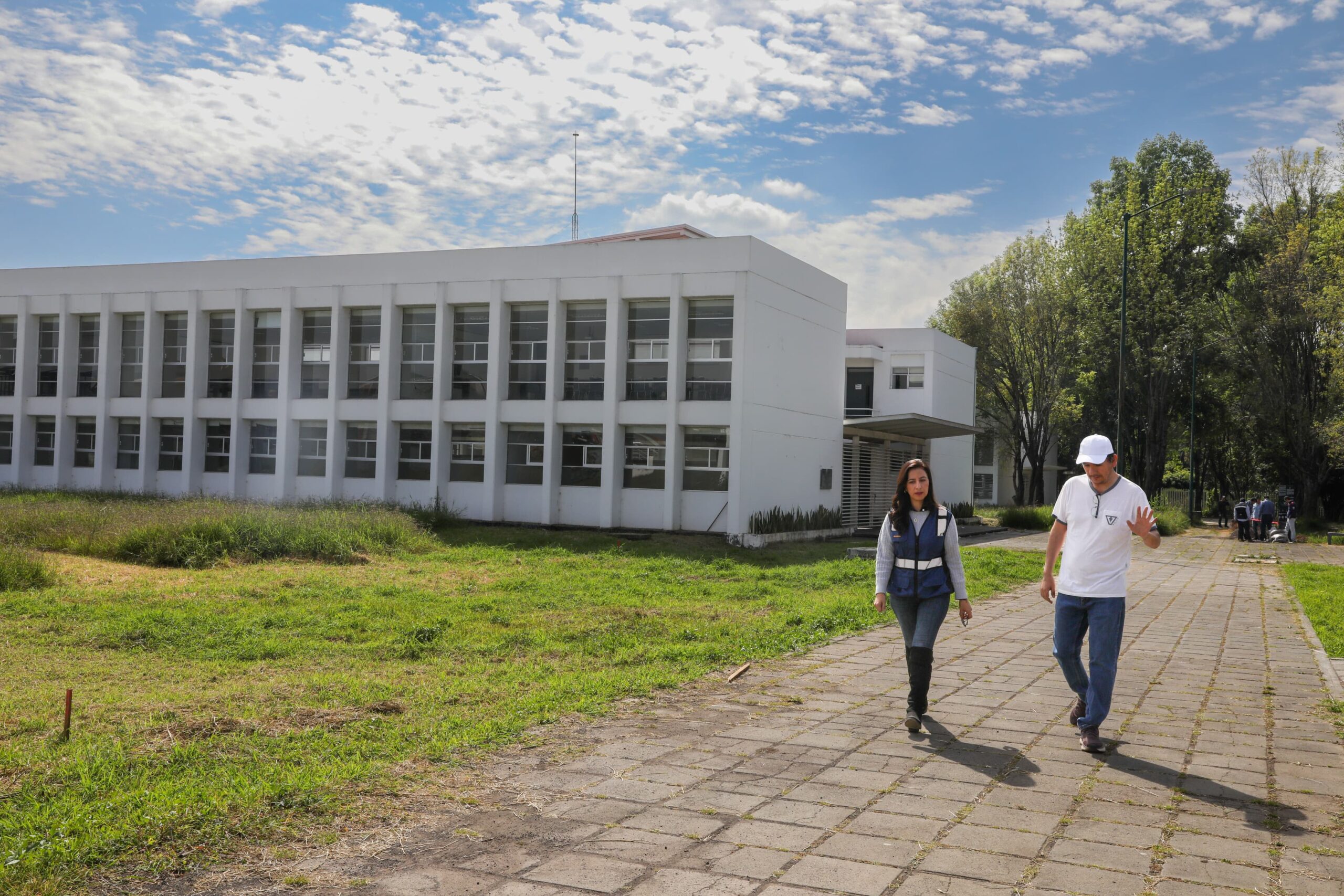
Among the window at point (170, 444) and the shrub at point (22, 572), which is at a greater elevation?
the window at point (170, 444)

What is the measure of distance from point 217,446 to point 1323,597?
29809 mm

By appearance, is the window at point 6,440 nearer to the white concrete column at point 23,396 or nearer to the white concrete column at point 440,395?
the white concrete column at point 23,396

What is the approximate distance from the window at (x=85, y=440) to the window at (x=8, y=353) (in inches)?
108

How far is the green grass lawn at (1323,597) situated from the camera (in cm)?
1249

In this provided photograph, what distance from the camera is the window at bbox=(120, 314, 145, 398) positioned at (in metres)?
35.2

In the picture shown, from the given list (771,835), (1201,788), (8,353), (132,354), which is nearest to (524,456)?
(132,354)

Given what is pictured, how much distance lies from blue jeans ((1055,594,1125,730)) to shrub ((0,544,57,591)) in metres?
13.6

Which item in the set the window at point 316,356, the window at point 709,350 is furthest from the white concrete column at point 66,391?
the window at point 709,350

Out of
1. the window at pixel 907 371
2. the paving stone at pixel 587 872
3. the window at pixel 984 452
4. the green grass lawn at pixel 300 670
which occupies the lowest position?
the green grass lawn at pixel 300 670

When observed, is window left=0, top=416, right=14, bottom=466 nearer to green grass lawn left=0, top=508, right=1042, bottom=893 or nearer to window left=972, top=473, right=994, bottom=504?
green grass lawn left=0, top=508, right=1042, bottom=893

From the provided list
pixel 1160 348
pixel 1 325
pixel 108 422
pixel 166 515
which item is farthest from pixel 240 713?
pixel 1160 348

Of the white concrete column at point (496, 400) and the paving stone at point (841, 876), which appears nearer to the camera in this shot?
the paving stone at point (841, 876)

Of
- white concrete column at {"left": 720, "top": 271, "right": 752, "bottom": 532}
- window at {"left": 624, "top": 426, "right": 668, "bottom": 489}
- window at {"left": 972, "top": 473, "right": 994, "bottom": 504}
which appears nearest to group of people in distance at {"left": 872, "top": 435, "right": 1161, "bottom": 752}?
white concrete column at {"left": 720, "top": 271, "right": 752, "bottom": 532}

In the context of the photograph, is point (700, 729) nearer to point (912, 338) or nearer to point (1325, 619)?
point (1325, 619)
